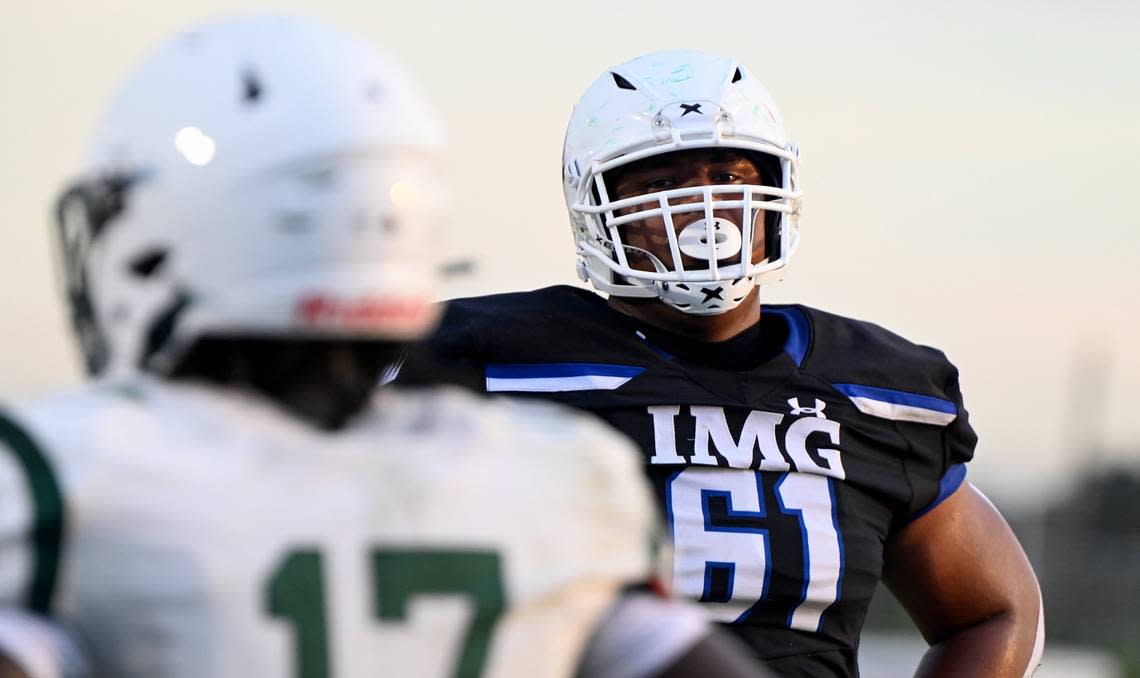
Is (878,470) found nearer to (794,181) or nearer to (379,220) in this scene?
(794,181)

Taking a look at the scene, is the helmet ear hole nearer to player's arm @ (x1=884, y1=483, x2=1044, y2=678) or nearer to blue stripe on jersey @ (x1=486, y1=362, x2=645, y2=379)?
blue stripe on jersey @ (x1=486, y1=362, x2=645, y2=379)

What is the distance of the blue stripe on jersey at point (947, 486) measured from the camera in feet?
11.4

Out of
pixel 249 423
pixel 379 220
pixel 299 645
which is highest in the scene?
pixel 379 220

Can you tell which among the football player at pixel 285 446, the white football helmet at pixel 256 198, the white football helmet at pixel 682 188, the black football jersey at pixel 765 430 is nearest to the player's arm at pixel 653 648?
the football player at pixel 285 446

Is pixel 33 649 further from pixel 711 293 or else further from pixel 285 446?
pixel 711 293

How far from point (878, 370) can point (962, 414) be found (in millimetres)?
203

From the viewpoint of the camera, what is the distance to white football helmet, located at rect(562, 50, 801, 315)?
3293 mm

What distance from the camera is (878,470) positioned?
11.1ft

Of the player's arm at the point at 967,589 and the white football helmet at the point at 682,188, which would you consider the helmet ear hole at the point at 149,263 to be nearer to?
the white football helmet at the point at 682,188

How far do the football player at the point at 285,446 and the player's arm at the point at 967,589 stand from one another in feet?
6.32

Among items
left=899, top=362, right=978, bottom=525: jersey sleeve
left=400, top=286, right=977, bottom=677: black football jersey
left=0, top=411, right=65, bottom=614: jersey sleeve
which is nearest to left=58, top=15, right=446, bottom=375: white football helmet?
left=0, top=411, right=65, bottom=614: jersey sleeve

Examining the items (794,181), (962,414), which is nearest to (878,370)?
(962,414)

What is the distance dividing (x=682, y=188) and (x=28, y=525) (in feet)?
6.99

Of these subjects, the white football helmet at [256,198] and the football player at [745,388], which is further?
the football player at [745,388]
